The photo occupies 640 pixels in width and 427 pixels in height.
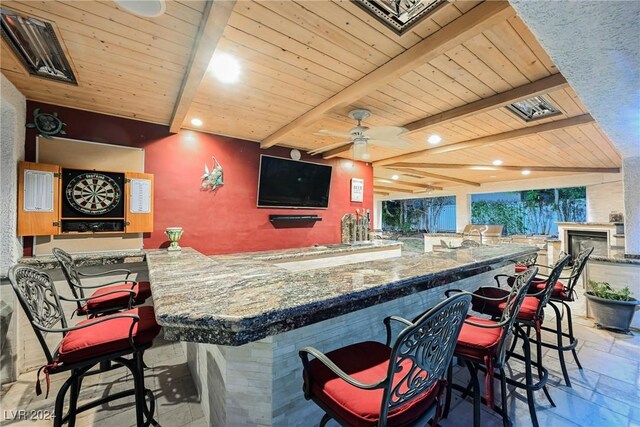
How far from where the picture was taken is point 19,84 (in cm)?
216

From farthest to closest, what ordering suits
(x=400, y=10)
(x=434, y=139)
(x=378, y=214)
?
(x=378, y=214) → (x=434, y=139) → (x=400, y=10)

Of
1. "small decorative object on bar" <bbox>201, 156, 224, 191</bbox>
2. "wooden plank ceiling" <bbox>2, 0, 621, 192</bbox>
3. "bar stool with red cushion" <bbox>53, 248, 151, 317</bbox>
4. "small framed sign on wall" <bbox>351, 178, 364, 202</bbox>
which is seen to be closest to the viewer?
"wooden plank ceiling" <bbox>2, 0, 621, 192</bbox>

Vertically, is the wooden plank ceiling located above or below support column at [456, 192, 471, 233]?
above

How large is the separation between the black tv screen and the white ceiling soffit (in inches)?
123

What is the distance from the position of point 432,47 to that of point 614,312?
144 inches

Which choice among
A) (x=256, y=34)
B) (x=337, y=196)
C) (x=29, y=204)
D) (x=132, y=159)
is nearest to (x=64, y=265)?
(x=29, y=204)

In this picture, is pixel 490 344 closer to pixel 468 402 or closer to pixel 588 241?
pixel 468 402

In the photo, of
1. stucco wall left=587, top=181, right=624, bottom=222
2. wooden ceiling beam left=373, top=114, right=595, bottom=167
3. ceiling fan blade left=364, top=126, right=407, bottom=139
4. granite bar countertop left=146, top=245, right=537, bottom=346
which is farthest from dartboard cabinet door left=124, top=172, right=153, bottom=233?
stucco wall left=587, top=181, right=624, bottom=222

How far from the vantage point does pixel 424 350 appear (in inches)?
32.1

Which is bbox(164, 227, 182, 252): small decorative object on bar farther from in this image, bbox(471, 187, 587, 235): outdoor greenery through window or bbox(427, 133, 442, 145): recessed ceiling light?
bbox(471, 187, 587, 235): outdoor greenery through window

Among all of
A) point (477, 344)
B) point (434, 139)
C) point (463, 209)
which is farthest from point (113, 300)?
point (463, 209)

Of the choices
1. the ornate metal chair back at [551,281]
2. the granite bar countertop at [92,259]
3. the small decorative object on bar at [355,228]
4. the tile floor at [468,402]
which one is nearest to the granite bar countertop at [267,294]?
the ornate metal chair back at [551,281]

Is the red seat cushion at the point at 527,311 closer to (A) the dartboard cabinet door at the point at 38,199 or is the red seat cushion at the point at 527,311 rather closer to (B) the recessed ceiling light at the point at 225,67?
(B) the recessed ceiling light at the point at 225,67

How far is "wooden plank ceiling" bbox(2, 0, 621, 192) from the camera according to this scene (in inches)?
56.6
